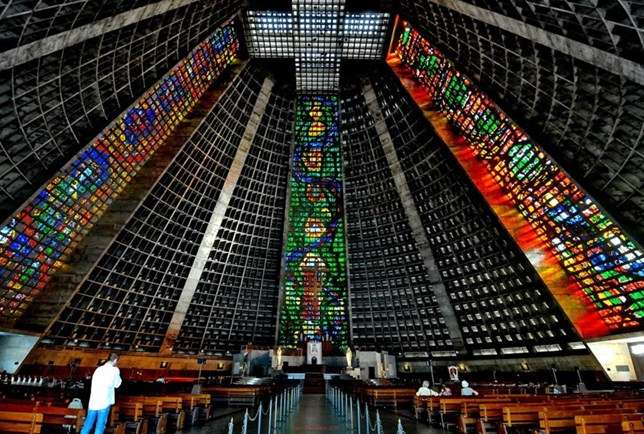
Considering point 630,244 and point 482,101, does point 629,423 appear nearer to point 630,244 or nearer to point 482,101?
point 630,244

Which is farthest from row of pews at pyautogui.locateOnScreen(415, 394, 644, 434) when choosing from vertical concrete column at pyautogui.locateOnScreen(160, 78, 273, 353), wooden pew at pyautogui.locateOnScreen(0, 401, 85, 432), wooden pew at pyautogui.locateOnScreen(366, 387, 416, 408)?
vertical concrete column at pyautogui.locateOnScreen(160, 78, 273, 353)

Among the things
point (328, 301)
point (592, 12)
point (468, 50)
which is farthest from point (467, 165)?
point (328, 301)

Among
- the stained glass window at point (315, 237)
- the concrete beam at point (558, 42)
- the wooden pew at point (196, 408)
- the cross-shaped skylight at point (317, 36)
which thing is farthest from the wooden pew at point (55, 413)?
the cross-shaped skylight at point (317, 36)

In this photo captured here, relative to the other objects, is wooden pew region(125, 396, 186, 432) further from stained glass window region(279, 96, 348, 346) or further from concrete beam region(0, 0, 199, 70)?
stained glass window region(279, 96, 348, 346)

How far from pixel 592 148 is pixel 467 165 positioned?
12.5 m

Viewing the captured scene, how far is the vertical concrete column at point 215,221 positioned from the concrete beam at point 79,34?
1942cm

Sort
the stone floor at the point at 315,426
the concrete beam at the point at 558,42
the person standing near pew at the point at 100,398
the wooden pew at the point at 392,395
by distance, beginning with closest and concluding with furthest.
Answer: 1. the person standing near pew at the point at 100,398
2. the stone floor at the point at 315,426
3. the concrete beam at the point at 558,42
4. the wooden pew at the point at 392,395

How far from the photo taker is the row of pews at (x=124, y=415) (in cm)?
584

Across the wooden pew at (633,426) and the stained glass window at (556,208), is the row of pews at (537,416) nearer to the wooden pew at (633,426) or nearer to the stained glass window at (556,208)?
the wooden pew at (633,426)

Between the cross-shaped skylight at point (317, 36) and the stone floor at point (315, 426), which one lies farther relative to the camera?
the cross-shaped skylight at point (317, 36)

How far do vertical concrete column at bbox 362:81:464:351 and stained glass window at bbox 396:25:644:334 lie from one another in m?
9.54

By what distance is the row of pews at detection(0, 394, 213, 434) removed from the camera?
584cm

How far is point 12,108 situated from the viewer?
18375 mm

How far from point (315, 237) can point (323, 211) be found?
12.8 ft
